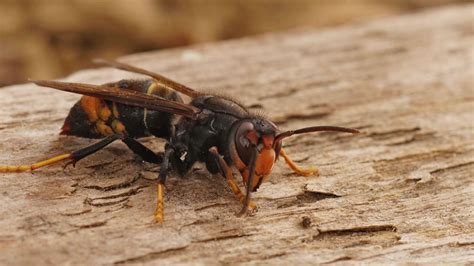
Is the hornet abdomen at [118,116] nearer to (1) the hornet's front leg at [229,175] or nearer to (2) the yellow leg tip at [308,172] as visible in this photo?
(1) the hornet's front leg at [229,175]

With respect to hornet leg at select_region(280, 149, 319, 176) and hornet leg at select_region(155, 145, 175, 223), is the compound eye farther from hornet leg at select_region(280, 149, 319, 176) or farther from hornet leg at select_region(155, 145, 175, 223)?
hornet leg at select_region(280, 149, 319, 176)

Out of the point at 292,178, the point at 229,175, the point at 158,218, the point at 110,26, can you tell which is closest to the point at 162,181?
the point at 158,218

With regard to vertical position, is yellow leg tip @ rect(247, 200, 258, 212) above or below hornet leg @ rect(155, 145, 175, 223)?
below

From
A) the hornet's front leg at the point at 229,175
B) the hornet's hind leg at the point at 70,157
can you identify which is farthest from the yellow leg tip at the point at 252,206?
the hornet's hind leg at the point at 70,157

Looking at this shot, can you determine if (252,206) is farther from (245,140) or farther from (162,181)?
(162,181)

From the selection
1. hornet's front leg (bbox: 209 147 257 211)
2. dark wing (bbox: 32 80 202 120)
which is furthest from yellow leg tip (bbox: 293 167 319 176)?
dark wing (bbox: 32 80 202 120)

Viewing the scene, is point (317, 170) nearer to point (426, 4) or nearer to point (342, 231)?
point (342, 231)
